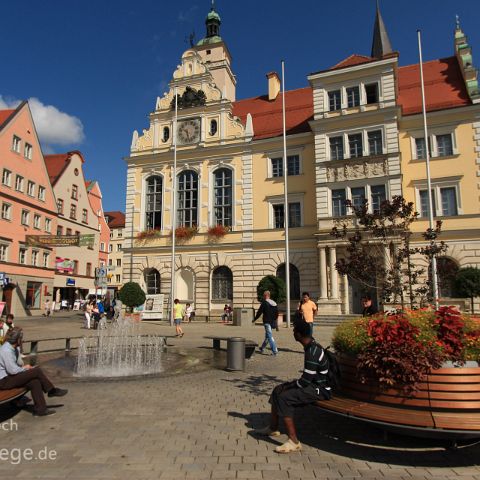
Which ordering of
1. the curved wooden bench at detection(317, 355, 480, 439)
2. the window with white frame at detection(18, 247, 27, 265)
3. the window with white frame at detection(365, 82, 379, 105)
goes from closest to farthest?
the curved wooden bench at detection(317, 355, 480, 439)
the window with white frame at detection(365, 82, 379, 105)
the window with white frame at detection(18, 247, 27, 265)

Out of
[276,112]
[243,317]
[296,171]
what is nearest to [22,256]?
[243,317]

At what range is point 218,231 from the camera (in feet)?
109

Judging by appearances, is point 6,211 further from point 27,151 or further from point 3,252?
point 27,151

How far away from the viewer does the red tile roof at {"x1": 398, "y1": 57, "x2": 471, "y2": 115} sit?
1134 inches

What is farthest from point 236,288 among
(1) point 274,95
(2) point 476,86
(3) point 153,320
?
(2) point 476,86

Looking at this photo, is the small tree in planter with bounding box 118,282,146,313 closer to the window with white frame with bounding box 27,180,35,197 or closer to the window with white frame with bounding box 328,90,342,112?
the window with white frame with bounding box 27,180,35,197

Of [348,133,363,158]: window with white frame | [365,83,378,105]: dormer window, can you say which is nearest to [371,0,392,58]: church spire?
[365,83,378,105]: dormer window

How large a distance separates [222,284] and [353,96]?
56.0 ft

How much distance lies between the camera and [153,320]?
3206cm

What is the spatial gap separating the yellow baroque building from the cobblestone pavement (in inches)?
819

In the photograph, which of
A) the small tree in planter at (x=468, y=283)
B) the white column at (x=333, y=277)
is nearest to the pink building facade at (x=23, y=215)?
the white column at (x=333, y=277)

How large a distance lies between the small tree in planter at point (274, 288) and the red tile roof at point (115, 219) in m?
57.6

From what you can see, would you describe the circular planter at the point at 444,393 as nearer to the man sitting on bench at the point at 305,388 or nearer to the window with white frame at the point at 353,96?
the man sitting on bench at the point at 305,388

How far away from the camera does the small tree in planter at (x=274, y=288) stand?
27.0m
